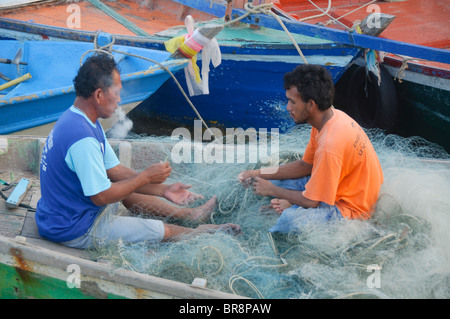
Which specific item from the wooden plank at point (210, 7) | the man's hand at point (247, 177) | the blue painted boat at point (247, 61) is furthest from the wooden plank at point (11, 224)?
the wooden plank at point (210, 7)

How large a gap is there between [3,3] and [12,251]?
22.3ft

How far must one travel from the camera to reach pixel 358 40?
5773mm

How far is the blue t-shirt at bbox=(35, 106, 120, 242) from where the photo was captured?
292 centimetres

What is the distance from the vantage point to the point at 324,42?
21.1 feet

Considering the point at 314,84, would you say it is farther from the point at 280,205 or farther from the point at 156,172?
the point at 156,172

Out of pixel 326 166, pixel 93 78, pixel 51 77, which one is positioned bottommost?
pixel 51 77

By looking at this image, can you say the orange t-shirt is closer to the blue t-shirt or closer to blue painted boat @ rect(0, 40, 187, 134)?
the blue t-shirt

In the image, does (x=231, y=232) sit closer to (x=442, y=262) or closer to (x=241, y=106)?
(x=442, y=262)

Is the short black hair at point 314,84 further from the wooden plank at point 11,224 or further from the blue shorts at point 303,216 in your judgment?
the wooden plank at point 11,224

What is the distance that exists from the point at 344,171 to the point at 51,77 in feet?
15.4

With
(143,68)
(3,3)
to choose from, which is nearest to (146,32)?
(143,68)

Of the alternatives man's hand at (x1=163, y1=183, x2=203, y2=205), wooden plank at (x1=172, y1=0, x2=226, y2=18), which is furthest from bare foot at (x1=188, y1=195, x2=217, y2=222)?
wooden plank at (x1=172, y1=0, x2=226, y2=18)

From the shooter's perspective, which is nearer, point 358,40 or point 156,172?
point 156,172

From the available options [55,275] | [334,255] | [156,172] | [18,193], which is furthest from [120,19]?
[334,255]
